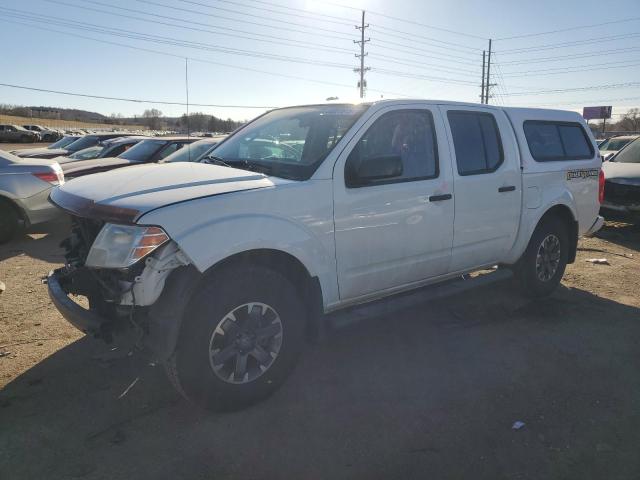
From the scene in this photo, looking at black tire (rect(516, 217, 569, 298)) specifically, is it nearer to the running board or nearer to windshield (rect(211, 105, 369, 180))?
the running board

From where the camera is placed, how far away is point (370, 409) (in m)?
3.23

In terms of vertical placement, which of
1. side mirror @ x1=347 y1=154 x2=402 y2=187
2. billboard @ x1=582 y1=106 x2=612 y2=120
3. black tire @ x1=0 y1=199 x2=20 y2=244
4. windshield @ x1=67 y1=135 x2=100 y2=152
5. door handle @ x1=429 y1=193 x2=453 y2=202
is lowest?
black tire @ x1=0 y1=199 x2=20 y2=244

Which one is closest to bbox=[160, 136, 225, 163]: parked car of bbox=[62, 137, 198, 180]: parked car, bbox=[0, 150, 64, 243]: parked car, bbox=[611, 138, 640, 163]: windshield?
bbox=[62, 137, 198, 180]: parked car

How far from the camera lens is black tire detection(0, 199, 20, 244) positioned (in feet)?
24.0

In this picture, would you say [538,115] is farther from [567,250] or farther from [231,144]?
Answer: [231,144]

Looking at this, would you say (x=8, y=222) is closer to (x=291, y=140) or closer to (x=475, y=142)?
(x=291, y=140)

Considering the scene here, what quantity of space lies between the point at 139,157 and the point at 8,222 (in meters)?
2.92

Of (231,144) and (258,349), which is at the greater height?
(231,144)

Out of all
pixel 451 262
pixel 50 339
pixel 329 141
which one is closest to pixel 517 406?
pixel 451 262

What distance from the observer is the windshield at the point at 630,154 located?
9531 mm

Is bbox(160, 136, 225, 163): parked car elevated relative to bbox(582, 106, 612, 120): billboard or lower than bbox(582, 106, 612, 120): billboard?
lower

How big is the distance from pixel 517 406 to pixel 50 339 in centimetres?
366

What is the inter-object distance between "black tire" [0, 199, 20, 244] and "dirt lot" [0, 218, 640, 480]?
3.08 meters

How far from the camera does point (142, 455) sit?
8.97 feet
